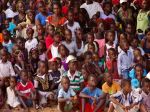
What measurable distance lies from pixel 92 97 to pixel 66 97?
0.42 metres

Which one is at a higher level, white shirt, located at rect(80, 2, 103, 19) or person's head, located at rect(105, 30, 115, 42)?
white shirt, located at rect(80, 2, 103, 19)

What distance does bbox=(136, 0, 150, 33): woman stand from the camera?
10320mm

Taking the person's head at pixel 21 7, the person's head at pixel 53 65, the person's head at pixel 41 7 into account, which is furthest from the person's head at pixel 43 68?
the person's head at pixel 21 7

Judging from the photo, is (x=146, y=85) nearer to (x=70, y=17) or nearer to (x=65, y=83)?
(x=65, y=83)

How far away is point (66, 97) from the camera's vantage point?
841 centimetres

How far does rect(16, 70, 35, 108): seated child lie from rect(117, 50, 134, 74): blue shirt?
1532mm

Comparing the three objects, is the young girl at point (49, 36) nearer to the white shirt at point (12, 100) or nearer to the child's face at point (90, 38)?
the child's face at point (90, 38)

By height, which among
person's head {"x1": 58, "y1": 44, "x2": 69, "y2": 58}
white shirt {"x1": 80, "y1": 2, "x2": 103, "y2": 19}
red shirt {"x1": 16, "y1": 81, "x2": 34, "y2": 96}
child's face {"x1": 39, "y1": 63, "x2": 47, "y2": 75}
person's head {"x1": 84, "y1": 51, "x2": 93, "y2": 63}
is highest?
white shirt {"x1": 80, "y1": 2, "x2": 103, "y2": 19}

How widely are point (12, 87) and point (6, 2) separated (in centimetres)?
328

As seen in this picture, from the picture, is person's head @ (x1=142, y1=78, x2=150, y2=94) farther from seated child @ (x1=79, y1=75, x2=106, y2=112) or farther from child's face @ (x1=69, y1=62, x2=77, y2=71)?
child's face @ (x1=69, y1=62, x2=77, y2=71)

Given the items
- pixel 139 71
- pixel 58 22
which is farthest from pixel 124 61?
pixel 58 22

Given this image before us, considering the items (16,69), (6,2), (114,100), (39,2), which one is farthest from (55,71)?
(6,2)

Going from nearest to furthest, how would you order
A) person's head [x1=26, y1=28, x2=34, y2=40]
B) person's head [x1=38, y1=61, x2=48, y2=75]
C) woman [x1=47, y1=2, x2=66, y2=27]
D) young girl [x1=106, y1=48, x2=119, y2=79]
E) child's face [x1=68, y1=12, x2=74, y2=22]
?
person's head [x1=38, y1=61, x2=48, y2=75] < young girl [x1=106, y1=48, x2=119, y2=79] < person's head [x1=26, y1=28, x2=34, y2=40] < child's face [x1=68, y1=12, x2=74, y2=22] < woman [x1=47, y1=2, x2=66, y2=27]

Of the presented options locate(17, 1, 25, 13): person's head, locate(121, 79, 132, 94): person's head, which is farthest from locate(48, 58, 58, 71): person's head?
locate(17, 1, 25, 13): person's head
